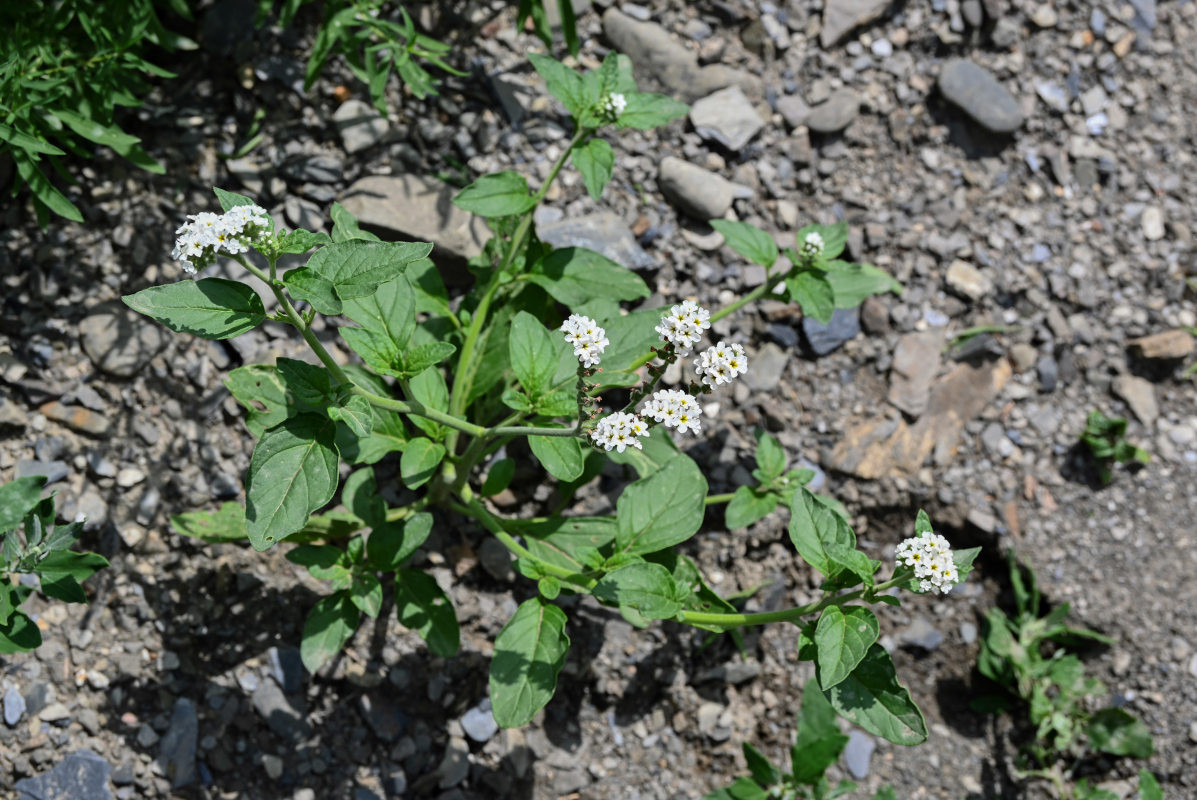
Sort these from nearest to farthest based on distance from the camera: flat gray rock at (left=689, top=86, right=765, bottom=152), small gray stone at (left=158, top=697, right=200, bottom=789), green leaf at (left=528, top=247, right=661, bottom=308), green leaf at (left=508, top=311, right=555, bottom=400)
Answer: green leaf at (left=508, top=311, right=555, bottom=400) < small gray stone at (left=158, top=697, right=200, bottom=789) < green leaf at (left=528, top=247, right=661, bottom=308) < flat gray rock at (left=689, top=86, right=765, bottom=152)

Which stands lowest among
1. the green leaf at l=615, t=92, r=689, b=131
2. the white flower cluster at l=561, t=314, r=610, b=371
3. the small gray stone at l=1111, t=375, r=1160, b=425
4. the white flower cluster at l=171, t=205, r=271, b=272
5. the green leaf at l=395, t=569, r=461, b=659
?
the small gray stone at l=1111, t=375, r=1160, b=425

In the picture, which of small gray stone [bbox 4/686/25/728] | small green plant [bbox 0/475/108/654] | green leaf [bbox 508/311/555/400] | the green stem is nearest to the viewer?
the green stem

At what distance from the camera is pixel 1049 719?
4363mm

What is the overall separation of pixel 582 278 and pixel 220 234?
1.56 meters

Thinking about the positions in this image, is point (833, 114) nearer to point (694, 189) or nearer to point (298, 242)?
point (694, 189)

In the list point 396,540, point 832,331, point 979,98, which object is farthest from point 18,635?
point 979,98

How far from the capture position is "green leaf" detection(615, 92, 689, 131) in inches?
143

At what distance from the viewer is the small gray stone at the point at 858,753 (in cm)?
434

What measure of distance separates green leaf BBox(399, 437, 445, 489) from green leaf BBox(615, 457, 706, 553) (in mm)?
649

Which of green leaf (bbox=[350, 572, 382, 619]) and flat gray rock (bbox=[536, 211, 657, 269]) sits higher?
flat gray rock (bbox=[536, 211, 657, 269])

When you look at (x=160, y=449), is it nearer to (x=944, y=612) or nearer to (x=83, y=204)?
(x=83, y=204)

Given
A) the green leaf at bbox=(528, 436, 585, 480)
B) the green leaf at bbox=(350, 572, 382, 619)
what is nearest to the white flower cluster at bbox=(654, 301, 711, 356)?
the green leaf at bbox=(528, 436, 585, 480)

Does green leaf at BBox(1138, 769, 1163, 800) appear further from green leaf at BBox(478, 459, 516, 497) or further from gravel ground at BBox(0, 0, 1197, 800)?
green leaf at BBox(478, 459, 516, 497)

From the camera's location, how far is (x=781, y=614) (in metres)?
3.13
